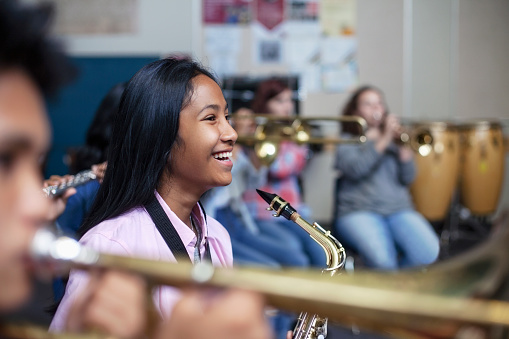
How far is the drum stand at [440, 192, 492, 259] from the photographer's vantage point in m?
4.75

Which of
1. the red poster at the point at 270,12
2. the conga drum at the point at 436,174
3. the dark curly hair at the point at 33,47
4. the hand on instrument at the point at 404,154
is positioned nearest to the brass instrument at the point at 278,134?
the hand on instrument at the point at 404,154

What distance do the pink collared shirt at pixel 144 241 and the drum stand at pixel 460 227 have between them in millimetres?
3406

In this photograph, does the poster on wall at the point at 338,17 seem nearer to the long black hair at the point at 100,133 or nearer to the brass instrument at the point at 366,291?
the long black hair at the point at 100,133

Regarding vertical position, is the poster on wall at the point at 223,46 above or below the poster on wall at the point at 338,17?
below

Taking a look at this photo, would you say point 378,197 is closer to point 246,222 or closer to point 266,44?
point 246,222

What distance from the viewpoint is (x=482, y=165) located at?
4.66 m

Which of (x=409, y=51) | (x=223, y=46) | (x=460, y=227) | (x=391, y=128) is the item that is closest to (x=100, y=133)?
(x=391, y=128)

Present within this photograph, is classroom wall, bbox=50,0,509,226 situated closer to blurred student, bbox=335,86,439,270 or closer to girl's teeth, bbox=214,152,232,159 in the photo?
blurred student, bbox=335,86,439,270

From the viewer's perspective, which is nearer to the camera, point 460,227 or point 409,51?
point 409,51

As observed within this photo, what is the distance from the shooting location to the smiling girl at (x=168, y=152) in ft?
4.67

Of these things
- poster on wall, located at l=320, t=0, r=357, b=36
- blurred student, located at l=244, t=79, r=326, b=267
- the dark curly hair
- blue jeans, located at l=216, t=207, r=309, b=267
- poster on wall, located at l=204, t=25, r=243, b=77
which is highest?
poster on wall, located at l=320, t=0, r=357, b=36

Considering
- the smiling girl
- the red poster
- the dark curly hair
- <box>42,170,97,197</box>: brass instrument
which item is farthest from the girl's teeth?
the red poster

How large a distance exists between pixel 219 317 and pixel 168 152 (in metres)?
0.91

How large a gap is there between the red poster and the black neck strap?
3813 mm
